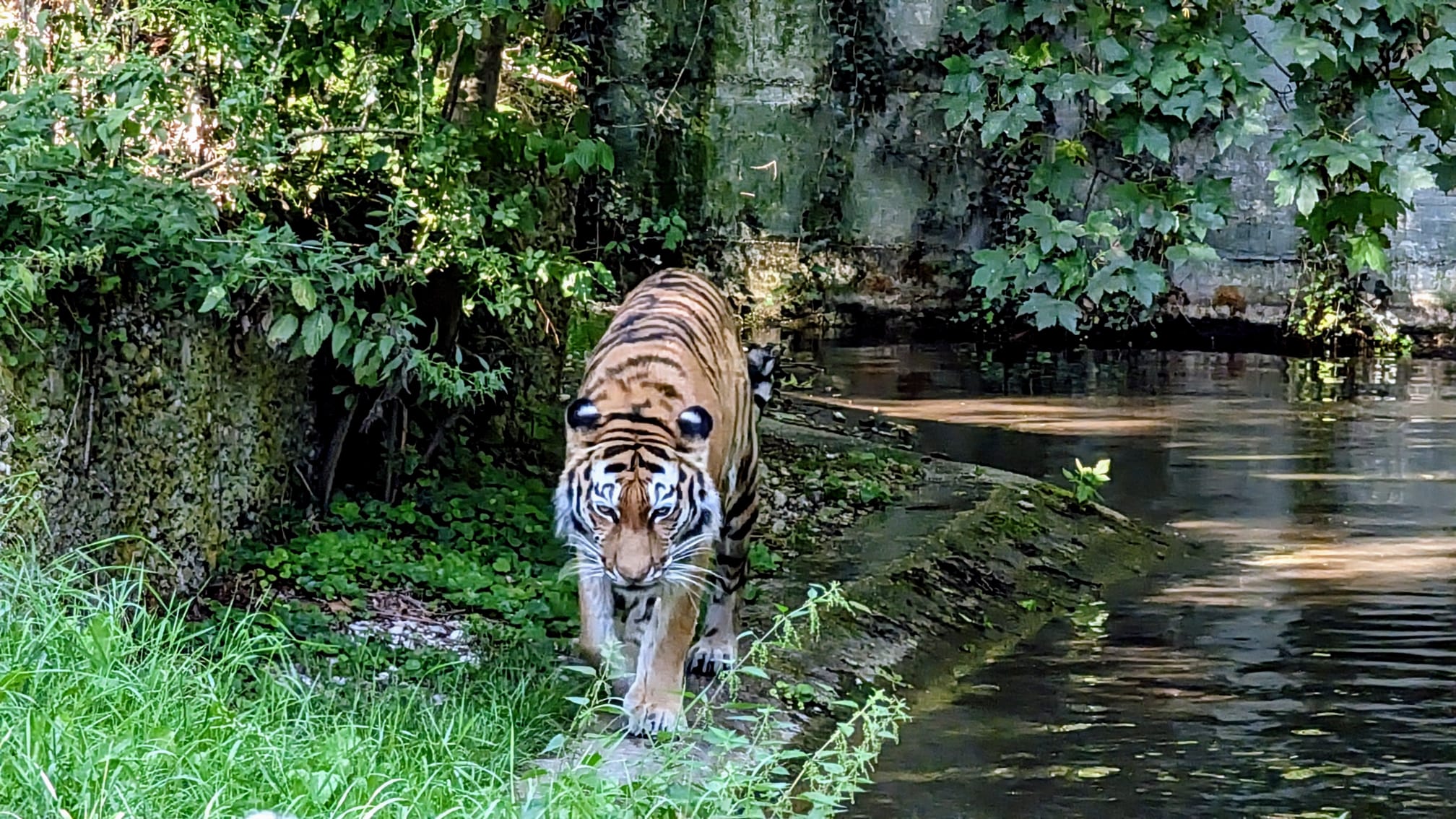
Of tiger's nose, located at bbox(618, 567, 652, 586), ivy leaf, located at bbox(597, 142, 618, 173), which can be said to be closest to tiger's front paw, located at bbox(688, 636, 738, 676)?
tiger's nose, located at bbox(618, 567, 652, 586)

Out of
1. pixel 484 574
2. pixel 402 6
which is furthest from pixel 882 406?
pixel 402 6

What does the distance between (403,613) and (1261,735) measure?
2.92m

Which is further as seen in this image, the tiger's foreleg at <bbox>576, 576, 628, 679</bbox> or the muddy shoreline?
the muddy shoreline

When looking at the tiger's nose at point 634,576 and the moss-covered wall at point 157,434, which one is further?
the moss-covered wall at point 157,434

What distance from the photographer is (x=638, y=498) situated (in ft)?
17.0

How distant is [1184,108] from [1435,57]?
600mm

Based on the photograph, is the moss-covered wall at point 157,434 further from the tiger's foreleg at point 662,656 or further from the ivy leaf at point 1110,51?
the ivy leaf at point 1110,51

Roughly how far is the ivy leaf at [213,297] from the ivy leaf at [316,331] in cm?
41

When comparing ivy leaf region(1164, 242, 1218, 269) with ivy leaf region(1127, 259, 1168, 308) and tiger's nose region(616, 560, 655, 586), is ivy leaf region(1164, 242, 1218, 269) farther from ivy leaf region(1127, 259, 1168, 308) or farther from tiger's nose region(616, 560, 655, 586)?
tiger's nose region(616, 560, 655, 586)

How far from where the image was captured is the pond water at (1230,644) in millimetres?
5391

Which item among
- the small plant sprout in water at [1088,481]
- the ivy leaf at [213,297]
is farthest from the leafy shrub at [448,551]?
the small plant sprout in water at [1088,481]

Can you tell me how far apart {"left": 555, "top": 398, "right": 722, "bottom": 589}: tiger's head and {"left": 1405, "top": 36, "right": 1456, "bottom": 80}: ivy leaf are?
2.15 metres

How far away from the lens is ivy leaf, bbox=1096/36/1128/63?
4383 millimetres

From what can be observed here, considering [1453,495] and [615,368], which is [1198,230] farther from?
[1453,495]
